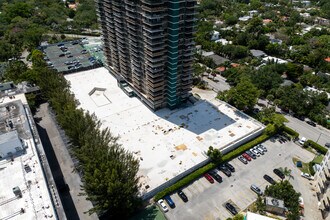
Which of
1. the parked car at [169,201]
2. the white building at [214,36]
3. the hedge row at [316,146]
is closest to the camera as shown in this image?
the parked car at [169,201]

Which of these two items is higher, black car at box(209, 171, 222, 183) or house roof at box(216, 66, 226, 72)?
house roof at box(216, 66, 226, 72)

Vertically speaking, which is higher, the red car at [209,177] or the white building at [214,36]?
the white building at [214,36]

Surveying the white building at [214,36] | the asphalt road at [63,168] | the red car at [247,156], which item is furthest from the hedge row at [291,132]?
the white building at [214,36]

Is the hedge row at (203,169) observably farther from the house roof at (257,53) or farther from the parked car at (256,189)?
the house roof at (257,53)

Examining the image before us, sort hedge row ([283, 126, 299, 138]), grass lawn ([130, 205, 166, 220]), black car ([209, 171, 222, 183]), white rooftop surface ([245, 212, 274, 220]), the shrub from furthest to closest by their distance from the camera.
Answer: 1. hedge row ([283, 126, 299, 138])
2. the shrub
3. black car ([209, 171, 222, 183])
4. grass lawn ([130, 205, 166, 220])
5. white rooftop surface ([245, 212, 274, 220])

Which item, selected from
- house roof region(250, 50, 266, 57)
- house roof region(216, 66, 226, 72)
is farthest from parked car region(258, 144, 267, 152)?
house roof region(250, 50, 266, 57)

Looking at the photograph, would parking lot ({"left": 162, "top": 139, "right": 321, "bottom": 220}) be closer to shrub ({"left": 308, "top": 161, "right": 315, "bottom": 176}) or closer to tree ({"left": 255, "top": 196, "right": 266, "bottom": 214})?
shrub ({"left": 308, "top": 161, "right": 315, "bottom": 176})
